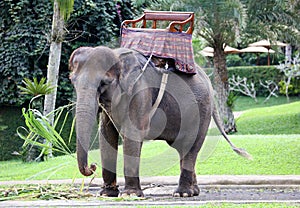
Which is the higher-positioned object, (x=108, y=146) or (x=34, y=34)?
(x=34, y=34)

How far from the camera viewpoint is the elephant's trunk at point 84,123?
19.9ft

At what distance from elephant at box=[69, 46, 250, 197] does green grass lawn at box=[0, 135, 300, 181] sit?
75 centimetres

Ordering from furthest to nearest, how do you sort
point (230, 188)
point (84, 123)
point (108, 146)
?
point (230, 188) → point (108, 146) → point (84, 123)

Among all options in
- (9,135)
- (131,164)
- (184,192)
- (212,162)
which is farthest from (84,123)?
(9,135)

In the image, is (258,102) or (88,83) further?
(258,102)

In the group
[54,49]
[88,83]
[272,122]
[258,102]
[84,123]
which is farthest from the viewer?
[258,102]

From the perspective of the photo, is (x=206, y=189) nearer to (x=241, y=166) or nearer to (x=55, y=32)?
(x=241, y=166)

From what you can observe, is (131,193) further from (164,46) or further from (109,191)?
(164,46)

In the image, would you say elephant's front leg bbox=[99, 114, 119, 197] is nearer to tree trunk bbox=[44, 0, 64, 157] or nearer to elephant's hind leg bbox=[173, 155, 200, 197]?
elephant's hind leg bbox=[173, 155, 200, 197]

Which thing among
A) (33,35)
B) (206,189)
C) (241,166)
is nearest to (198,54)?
(33,35)

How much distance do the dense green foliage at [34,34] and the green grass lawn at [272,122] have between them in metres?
6.32

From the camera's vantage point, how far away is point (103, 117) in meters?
7.36

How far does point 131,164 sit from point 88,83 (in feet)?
3.84

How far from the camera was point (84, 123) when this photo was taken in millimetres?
6160
